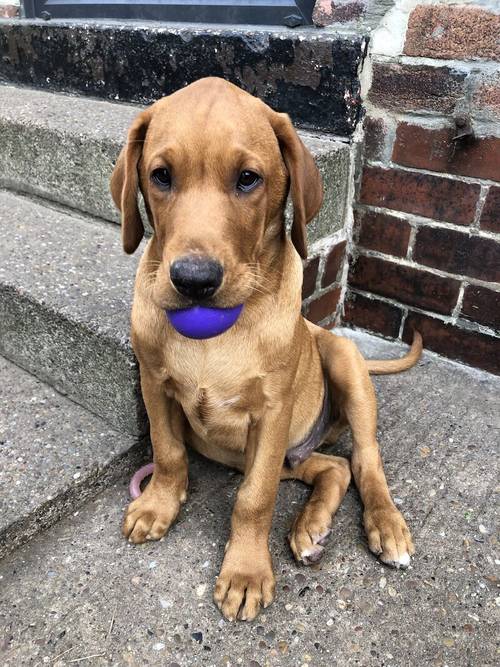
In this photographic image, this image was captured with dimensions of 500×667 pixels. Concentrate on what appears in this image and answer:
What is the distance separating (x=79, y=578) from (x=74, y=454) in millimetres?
448

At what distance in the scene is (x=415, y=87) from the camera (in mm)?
2395

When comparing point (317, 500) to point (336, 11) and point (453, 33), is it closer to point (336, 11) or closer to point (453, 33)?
point (453, 33)

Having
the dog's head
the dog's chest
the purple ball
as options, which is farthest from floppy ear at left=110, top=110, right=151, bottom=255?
the dog's chest

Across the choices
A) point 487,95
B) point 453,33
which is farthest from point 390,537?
point 453,33

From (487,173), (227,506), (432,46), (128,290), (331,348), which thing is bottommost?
(227,506)

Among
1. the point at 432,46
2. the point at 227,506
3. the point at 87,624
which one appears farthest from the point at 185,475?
the point at 432,46

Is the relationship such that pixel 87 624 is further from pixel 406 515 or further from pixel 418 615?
pixel 406 515

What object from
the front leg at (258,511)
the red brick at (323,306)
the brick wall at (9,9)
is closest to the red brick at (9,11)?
the brick wall at (9,9)

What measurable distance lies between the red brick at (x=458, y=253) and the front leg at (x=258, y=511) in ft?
3.73

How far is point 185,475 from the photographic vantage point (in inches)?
79.5

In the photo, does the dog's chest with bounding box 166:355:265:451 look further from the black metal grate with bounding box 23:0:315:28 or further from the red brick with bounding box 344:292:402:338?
the black metal grate with bounding box 23:0:315:28

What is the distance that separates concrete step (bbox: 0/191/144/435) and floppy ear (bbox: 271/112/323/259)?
0.77m

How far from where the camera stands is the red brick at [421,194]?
2410mm

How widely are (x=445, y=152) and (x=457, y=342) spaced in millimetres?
798
